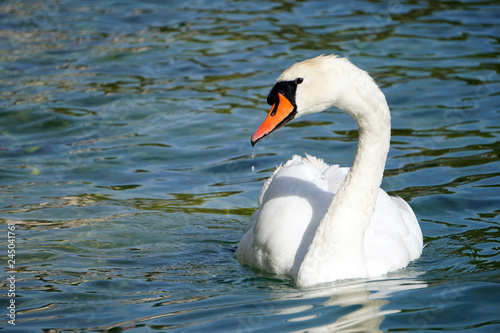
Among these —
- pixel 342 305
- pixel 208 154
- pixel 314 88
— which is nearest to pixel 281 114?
pixel 314 88

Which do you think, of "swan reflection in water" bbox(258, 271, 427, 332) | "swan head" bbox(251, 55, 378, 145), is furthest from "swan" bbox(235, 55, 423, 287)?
"swan reflection in water" bbox(258, 271, 427, 332)

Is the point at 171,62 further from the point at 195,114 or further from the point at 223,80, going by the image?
the point at 195,114

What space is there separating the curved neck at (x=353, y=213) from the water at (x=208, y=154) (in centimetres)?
15

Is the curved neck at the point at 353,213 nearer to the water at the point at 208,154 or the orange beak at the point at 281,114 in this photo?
the water at the point at 208,154

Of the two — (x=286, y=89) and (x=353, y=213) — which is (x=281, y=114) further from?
(x=353, y=213)

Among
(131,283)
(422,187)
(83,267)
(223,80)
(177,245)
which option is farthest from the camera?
(223,80)

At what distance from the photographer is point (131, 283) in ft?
18.9

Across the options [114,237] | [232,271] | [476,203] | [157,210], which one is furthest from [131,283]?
[476,203]

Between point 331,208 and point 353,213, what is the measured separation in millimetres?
164

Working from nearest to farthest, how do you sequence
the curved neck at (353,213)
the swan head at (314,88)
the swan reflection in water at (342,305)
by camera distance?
the swan reflection in water at (342,305)
the swan head at (314,88)
the curved neck at (353,213)

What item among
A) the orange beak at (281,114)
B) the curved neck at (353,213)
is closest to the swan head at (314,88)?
the orange beak at (281,114)

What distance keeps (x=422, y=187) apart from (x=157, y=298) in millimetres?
3681

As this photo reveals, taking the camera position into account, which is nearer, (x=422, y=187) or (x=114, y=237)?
(x=114, y=237)

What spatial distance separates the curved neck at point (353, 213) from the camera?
5.29 meters
